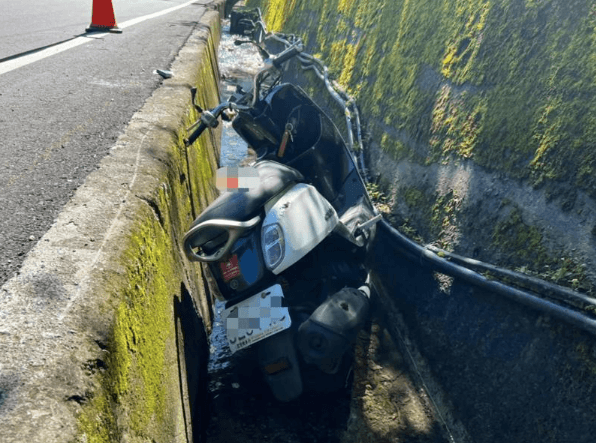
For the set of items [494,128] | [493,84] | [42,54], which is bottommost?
[42,54]

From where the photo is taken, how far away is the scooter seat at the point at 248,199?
3510 mm

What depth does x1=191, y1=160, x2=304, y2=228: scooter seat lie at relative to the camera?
3.51 metres

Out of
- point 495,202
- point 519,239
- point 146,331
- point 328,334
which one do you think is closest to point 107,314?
point 146,331

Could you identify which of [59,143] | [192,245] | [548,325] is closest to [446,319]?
[548,325]

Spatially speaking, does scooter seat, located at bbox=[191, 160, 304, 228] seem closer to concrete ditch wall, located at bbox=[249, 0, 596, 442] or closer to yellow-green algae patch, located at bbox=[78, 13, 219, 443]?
yellow-green algae patch, located at bbox=[78, 13, 219, 443]

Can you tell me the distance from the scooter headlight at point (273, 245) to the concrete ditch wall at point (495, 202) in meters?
1.38

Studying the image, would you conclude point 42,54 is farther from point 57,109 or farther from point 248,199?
point 248,199

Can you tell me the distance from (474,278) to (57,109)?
12.1 feet

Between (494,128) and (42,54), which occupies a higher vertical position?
(494,128)

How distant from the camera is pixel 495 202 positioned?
13.5ft

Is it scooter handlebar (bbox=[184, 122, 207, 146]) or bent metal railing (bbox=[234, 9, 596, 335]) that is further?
scooter handlebar (bbox=[184, 122, 207, 146])

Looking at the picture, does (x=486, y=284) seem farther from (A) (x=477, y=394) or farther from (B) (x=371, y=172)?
(B) (x=371, y=172)

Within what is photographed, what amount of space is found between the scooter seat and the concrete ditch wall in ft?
5.22

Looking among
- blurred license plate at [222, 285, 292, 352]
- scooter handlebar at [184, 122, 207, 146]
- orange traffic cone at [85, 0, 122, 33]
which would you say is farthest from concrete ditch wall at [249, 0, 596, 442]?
orange traffic cone at [85, 0, 122, 33]
